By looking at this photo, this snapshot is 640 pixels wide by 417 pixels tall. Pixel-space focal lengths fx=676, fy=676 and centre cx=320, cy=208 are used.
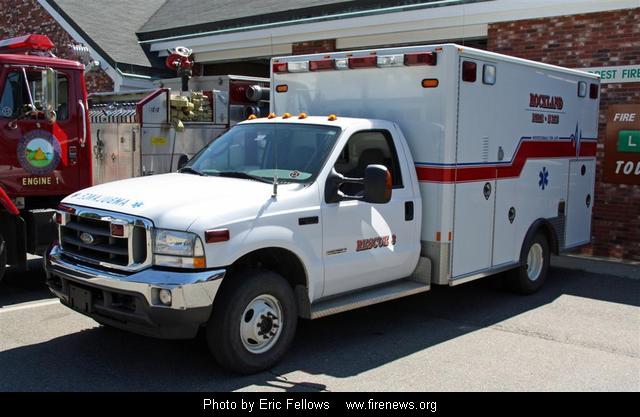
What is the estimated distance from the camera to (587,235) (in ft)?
29.8

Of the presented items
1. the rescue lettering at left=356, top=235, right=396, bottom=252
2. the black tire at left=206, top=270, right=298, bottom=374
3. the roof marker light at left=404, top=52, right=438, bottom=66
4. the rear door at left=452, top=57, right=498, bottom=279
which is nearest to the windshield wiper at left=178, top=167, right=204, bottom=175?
the black tire at left=206, top=270, right=298, bottom=374

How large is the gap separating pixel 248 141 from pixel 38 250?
293 centimetres

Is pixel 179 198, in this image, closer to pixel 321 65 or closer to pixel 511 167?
pixel 321 65

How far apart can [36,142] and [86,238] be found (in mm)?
2744

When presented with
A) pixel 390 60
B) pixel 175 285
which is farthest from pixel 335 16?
pixel 175 285

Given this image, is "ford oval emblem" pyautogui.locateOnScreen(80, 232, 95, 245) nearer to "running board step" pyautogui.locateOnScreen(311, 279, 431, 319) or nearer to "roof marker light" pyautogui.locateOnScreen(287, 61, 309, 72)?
"running board step" pyautogui.locateOnScreen(311, 279, 431, 319)

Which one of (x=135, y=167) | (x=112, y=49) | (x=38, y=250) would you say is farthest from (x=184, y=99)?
(x=112, y=49)

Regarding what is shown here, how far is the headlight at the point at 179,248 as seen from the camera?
4.55 meters

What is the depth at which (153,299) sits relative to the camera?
14.9 ft

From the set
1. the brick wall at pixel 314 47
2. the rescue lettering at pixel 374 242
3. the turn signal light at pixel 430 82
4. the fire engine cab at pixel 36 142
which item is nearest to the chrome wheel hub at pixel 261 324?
the rescue lettering at pixel 374 242

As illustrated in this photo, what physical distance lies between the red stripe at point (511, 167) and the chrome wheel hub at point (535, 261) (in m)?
1.08

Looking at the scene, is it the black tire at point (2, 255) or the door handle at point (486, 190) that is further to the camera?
the black tire at point (2, 255)

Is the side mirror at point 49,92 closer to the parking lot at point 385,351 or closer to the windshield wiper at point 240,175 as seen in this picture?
the parking lot at point 385,351

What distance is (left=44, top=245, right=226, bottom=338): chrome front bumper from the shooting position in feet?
14.8
